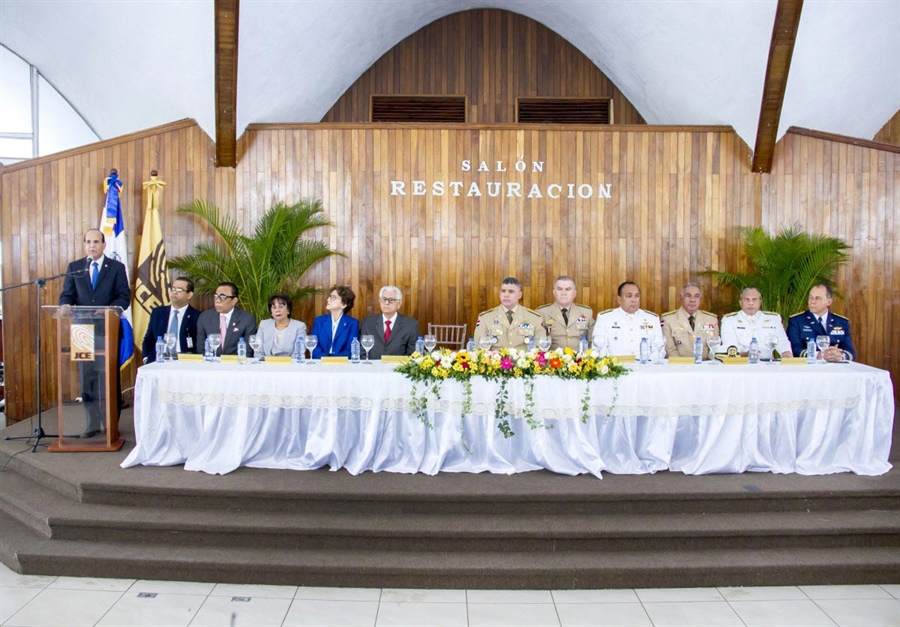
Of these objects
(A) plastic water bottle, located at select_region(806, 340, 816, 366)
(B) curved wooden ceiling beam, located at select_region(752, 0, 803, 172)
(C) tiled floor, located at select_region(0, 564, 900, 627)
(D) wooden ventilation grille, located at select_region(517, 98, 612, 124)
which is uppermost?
(D) wooden ventilation grille, located at select_region(517, 98, 612, 124)

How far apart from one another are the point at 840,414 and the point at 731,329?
1351 millimetres

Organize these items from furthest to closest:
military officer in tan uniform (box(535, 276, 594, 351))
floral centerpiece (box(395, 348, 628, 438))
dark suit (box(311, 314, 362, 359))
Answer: military officer in tan uniform (box(535, 276, 594, 351)) < dark suit (box(311, 314, 362, 359)) < floral centerpiece (box(395, 348, 628, 438))

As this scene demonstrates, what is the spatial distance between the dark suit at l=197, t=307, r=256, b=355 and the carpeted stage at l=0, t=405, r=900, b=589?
1427 millimetres

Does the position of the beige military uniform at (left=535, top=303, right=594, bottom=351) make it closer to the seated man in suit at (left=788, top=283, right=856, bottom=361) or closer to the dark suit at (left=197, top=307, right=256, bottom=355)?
the seated man in suit at (left=788, top=283, right=856, bottom=361)

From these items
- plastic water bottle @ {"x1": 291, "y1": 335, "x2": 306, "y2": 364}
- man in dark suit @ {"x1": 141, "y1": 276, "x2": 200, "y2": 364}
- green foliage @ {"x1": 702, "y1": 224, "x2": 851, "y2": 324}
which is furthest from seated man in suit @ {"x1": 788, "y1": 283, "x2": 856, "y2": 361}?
man in dark suit @ {"x1": 141, "y1": 276, "x2": 200, "y2": 364}

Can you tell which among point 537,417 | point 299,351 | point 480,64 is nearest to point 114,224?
point 299,351

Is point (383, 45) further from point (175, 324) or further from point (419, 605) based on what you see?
point (419, 605)

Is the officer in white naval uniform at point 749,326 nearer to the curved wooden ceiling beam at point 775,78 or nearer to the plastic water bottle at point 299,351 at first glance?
the curved wooden ceiling beam at point 775,78

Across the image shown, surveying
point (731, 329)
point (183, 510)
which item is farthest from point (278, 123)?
point (731, 329)

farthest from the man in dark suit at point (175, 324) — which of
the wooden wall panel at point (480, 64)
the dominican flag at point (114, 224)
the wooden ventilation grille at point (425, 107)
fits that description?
the wooden wall panel at point (480, 64)

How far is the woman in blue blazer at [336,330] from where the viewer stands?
516 centimetres

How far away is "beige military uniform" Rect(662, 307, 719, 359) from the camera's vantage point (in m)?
5.41

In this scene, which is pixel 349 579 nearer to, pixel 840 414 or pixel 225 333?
pixel 225 333

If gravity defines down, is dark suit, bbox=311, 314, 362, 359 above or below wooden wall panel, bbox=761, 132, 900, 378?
below
